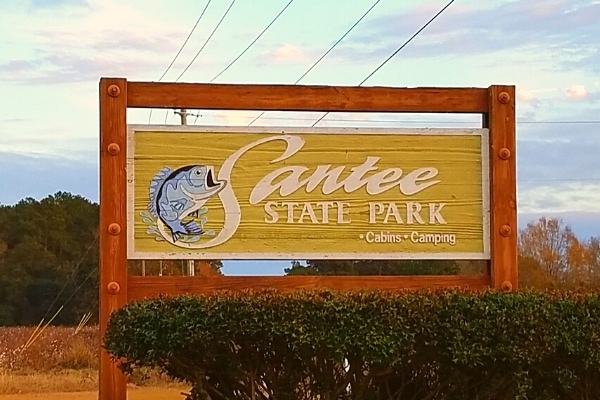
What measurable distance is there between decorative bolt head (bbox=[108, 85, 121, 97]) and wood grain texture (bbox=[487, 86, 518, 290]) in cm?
297

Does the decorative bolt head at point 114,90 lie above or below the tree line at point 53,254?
above

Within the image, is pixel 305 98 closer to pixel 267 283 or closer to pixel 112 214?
pixel 267 283

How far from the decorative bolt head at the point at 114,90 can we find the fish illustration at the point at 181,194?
2.26ft

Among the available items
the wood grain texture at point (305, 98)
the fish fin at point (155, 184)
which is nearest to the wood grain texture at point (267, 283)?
the fish fin at point (155, 184)

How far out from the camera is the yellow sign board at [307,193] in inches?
319

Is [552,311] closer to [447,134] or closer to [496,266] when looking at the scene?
[496,266]

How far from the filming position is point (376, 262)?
9016mm

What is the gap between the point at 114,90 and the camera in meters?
8.03

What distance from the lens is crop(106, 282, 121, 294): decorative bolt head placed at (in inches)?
310

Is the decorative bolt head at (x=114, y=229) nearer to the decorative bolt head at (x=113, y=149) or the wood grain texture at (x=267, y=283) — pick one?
the wood grain texture at (x=267, y=283)

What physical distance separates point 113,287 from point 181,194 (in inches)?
35.3

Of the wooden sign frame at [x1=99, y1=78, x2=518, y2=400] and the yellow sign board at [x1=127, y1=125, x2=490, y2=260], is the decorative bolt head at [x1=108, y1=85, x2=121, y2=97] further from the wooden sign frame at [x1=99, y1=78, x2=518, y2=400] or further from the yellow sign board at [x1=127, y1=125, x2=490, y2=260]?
the yellow sign board at [x1=127, y1=125, x2=490, y2=260]

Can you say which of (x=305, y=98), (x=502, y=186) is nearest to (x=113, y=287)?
(x=305, y=98)

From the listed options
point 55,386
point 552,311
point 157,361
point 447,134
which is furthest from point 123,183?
point 55,386
